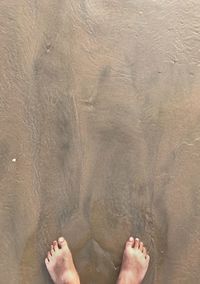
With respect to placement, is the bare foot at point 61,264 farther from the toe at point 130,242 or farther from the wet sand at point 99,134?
the toe at point 130,242

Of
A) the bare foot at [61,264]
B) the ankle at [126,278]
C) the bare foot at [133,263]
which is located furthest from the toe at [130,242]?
the bare foot at [61,264]

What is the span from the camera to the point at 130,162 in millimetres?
1971

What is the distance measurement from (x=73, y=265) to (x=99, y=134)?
63 centimetres

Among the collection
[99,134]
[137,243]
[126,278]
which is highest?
[99,134]

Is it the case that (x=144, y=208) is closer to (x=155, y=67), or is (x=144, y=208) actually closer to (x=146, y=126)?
(x=146, y=126)

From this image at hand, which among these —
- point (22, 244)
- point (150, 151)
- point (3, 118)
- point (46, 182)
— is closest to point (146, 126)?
point (150, 151)

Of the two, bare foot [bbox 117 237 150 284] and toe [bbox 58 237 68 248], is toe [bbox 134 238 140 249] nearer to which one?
bare foot [bbox 117 237 150 284]

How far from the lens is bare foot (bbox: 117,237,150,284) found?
197 centimetres

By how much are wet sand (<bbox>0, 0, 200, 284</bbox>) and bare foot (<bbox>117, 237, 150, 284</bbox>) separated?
0.13 feet

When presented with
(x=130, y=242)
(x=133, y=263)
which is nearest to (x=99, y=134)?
(x=130, y=242)

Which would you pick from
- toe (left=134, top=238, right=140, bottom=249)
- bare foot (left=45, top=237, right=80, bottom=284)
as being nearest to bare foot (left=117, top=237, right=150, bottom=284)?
toe (left=134, top=238, right=140, bottom=249)

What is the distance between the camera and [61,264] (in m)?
1.97

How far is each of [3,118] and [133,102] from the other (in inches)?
24.0

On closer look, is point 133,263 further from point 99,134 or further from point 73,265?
point 99,134
